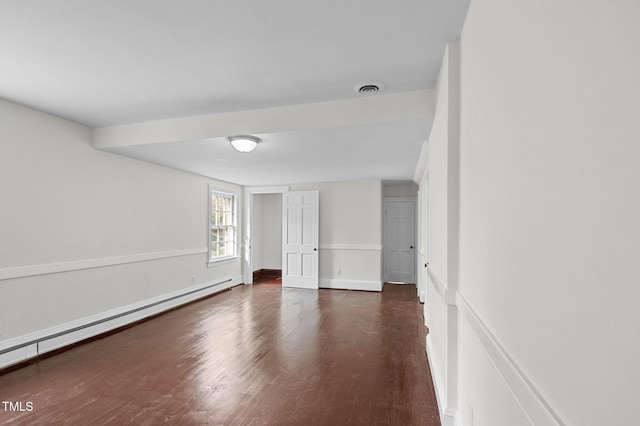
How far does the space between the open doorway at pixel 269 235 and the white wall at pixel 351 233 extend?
1.87 meters

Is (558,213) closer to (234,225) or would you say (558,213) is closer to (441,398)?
(441,398)

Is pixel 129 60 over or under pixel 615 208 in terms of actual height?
over

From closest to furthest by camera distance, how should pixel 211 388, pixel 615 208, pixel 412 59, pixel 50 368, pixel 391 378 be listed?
1. pixel 615 208
2. pixel 412 59
3. pixel 211 388
4. pixel 391 378
5. pixel 50 368

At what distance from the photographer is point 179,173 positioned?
5.47 meters


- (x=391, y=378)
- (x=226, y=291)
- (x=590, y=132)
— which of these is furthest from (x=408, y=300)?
(x=590, y=132)

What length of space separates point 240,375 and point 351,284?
4.07 metres

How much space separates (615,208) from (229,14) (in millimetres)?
1919

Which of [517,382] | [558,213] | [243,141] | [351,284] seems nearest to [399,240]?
[351,284]

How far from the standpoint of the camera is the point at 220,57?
2.25 metres

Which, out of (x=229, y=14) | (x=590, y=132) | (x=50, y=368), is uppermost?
(x=229, y=14)

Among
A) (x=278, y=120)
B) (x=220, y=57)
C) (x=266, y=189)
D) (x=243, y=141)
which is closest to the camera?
(x=220, y=57)

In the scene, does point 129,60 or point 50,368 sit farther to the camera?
point 50,368

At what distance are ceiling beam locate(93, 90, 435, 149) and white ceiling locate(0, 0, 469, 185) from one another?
6 centimetres

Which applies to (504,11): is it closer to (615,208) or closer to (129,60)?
(615,208)
